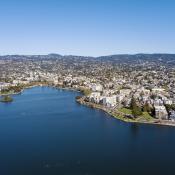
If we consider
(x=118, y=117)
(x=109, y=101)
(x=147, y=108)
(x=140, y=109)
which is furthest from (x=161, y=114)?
(x=109, y=101)

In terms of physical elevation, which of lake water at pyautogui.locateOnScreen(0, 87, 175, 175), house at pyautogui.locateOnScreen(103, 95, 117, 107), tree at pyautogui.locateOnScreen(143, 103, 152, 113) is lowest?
lake water at pyautogui.locateOnScreen(0, 87, 175, 175)

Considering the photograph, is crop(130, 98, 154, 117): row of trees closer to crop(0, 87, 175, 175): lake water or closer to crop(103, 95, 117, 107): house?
crop(0, 87, 175, 175): lake water

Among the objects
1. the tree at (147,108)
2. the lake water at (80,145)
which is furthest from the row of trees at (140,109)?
the lake water at (80,145)

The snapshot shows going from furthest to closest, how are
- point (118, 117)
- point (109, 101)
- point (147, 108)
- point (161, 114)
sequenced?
point (109, 101), point (147, 108), point (118, 117), point (161, 114)

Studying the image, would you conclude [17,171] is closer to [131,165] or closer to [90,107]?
[131,165]

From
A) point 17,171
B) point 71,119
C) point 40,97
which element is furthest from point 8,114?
point 17,171

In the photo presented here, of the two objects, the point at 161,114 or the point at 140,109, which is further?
the point at 140,109

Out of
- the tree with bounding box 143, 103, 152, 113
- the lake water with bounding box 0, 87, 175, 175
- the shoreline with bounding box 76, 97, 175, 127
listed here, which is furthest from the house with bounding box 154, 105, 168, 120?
the lake water with bounding box 0, 87, 175, 175

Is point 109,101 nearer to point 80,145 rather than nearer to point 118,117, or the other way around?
point 118,117
